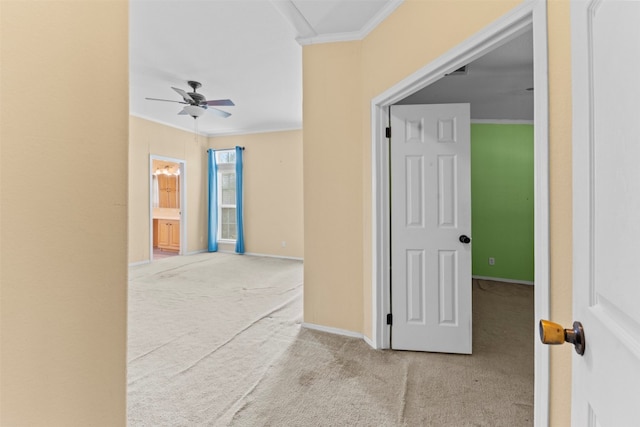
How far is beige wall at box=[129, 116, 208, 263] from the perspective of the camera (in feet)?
18.5

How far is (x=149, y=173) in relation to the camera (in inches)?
233

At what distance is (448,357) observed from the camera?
2387mm

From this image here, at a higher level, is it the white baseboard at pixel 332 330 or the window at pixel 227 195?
the window at pixel 227 195

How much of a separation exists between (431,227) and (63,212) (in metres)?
2.28

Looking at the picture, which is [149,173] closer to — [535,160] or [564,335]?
[535,160]

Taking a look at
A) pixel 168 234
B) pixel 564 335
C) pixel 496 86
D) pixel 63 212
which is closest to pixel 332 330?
pixel 564 335

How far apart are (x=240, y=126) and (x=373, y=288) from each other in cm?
520

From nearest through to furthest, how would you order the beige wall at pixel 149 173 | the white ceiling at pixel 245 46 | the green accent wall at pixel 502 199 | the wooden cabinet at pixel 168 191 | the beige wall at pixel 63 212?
the beige wall at pixel 63 212 → the white ceiling at pixel 245 46 → the green accent wall at pixel 502 199 → the beige wall at pixel 149 173 → the wooden cabinet at pixel 168 191

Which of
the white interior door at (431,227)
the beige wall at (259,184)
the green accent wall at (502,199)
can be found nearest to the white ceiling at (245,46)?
the green accent wall at (502,199)

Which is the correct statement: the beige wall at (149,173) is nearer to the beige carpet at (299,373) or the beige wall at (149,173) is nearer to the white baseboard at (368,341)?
the beige carpet at (299,373)

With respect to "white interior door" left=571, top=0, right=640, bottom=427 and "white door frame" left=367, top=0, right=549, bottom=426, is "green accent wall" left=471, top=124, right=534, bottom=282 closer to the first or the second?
"white door frame" left=367, top=0, right=549, bottom=426

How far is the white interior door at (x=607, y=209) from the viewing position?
0.49 m

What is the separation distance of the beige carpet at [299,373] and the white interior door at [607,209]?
130 cm

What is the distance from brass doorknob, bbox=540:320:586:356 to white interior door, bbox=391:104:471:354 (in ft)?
5.83
